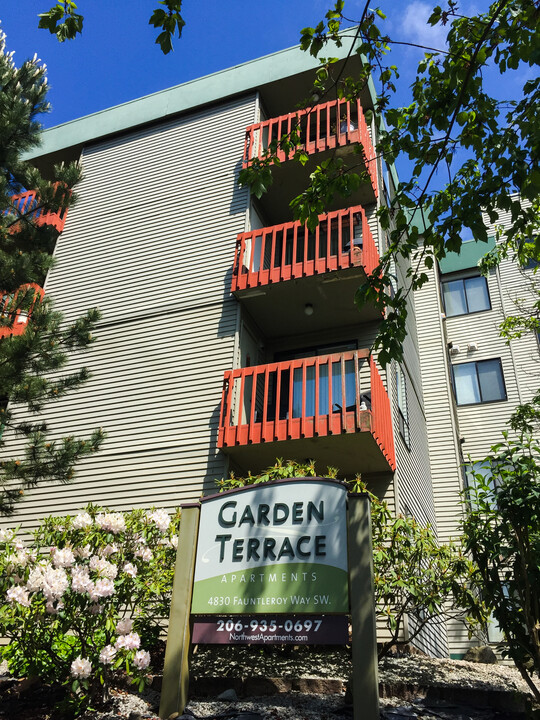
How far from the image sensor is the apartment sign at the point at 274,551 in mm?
4797

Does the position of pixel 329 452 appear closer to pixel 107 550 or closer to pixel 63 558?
pixel 107 550

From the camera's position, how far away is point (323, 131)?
13.9 meters

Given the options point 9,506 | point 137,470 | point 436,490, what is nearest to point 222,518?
point 9,506

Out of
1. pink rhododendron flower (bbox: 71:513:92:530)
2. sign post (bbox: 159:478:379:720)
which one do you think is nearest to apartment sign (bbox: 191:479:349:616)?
sign post (bbox: 159:478:379:720)

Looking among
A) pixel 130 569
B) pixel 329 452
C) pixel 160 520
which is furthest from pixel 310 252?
pixel 130 569

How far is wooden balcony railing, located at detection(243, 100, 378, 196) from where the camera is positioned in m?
12.7

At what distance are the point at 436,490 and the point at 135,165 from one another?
12.1 meters

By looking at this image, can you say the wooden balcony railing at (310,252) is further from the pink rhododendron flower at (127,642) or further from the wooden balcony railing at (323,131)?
the pink rhododendron flower at (127,642)

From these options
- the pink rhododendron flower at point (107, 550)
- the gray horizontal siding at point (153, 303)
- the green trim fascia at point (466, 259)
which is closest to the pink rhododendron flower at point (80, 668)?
the pink rhododendron flower at point (107, 550)

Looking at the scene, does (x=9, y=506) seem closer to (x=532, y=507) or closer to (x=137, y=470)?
(x=137, y=470)

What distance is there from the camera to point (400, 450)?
37.7 feet

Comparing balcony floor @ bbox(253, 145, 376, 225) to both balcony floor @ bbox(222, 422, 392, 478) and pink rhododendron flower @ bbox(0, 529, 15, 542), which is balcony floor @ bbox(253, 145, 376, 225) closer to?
balcony floor @ bbox(222, 422, 392, 478)

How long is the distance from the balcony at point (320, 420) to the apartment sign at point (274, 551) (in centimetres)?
414

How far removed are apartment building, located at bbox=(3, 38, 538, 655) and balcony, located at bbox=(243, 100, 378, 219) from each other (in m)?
0.04
